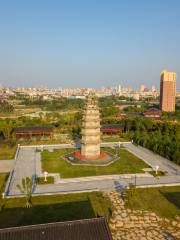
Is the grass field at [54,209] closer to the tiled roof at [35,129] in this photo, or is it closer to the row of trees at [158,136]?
the row of trees at [158,136]

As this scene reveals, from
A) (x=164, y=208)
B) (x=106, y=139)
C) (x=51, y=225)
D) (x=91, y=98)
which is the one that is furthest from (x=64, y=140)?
(x=51, y=225)

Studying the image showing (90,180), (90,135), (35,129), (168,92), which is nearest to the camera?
(90,180)

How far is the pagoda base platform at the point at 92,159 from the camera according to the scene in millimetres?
27172

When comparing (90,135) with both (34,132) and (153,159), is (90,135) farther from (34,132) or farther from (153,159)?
(34,132)

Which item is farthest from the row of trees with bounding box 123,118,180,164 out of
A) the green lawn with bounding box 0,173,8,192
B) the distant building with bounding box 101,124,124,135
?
the green lawn with bounding box 0,173,8,192

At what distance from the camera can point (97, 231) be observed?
10672mm

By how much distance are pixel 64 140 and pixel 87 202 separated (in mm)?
21505

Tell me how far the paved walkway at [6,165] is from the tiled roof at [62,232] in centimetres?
1527

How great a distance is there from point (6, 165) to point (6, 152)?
5.62m

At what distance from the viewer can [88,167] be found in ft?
85.3

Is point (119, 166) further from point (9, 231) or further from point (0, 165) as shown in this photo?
point (9, 231)

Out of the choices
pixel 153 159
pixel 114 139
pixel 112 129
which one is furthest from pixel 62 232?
pixel 112 129

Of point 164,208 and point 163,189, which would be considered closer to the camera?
point 164,208

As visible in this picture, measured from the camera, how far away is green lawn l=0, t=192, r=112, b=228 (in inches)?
599
